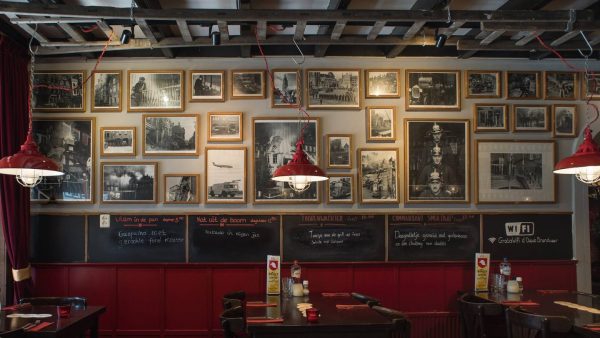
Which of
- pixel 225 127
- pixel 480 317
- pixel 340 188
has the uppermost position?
pixel 225 127

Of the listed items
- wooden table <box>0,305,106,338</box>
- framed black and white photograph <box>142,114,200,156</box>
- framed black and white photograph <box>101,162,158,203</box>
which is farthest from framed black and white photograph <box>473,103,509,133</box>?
wooden table <box>0,305,106,338</box>

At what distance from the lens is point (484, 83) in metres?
6.90

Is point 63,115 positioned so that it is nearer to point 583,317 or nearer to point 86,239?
point 86,239

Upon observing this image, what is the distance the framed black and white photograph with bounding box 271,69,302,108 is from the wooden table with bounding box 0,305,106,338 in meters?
3.10

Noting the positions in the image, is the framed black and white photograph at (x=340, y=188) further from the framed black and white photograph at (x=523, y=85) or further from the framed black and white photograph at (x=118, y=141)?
the framed black and white photograph at (x=118, y=141)

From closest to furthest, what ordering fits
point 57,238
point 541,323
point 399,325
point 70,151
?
1. point 541,323
2. point 399,325
3. point 57,238
4. point 70,151

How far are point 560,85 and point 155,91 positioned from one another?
4931mm

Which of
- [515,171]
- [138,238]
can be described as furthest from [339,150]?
[138,238]

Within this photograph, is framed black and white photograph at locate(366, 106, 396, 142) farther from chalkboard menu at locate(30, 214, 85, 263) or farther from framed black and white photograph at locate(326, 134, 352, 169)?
chalkboard menu at locate(30, 214, 85, 263)

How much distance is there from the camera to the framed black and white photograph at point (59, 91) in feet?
22.1

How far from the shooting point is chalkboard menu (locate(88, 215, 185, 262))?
21.7ft

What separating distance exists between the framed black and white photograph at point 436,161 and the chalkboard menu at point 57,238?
388 cm

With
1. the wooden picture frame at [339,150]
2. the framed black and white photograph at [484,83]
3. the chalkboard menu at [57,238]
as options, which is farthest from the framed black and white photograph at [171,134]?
the framed black and white photograph at [484,83]

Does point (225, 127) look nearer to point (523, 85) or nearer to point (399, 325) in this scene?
point (399, 325)
